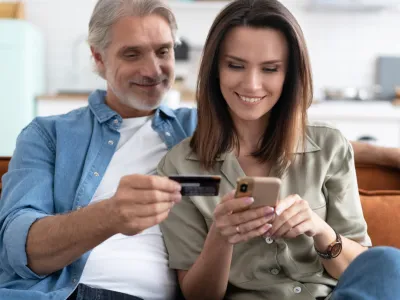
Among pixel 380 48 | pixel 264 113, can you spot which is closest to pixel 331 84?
pixel 380 48

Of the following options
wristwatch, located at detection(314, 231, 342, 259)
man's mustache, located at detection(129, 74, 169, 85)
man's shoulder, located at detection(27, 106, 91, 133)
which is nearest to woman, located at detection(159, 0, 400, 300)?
wristwatch, located at detection(314, 231, 342, 259)

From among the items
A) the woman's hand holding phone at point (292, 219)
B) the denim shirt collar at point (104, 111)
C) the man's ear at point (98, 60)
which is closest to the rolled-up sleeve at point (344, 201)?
the woman's hand holding phone at point (292, 219)

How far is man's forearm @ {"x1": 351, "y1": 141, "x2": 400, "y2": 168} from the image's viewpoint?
6.13 feet

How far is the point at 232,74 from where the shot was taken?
1571mm

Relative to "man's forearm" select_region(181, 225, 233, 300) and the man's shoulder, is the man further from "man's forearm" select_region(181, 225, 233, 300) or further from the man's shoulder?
"man's forearm" select_region(181, 225, 233, 300)

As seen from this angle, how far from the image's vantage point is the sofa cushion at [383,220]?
5.71 feet

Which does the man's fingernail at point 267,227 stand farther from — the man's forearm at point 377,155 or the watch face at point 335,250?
the man's forearm at point 377,155

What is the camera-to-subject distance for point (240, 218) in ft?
4.28

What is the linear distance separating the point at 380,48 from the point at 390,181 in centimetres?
→ 352

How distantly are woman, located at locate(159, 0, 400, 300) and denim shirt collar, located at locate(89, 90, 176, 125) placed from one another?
214 mm

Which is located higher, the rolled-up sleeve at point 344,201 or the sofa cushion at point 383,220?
the rolled-up sleeve at point 344,201

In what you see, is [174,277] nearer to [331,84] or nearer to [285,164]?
[285,164]

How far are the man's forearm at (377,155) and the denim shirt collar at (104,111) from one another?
2.00 ft

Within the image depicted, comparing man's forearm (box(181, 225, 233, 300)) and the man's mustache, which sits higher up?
the man's mustache
